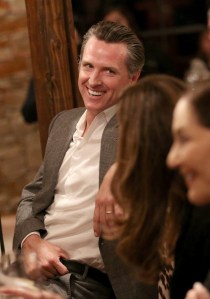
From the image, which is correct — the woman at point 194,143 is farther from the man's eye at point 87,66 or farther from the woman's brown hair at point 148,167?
the man's eye at point 87,66

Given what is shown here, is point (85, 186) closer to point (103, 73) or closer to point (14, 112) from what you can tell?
point (103, 73)

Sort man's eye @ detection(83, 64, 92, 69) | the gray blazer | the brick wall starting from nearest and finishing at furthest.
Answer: the gray blazer → man's eye @ detection(83, 64, 92, 69) → the brick wall

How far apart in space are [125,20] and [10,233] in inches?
71.8

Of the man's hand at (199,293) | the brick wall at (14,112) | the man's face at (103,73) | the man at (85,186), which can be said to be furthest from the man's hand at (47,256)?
the brick wall at (14,112)

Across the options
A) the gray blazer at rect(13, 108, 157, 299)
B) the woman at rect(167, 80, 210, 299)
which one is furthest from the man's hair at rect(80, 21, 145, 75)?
the woman at rect(167, 80, 210, 299)

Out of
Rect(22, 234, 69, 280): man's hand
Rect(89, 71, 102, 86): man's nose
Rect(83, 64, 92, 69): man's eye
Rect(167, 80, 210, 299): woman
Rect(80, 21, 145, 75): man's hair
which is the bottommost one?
Rect(22, 234, 69, 280): man's hand

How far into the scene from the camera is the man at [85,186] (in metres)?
2.54

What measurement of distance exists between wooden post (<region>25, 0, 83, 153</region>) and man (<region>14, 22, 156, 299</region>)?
13.2 inches

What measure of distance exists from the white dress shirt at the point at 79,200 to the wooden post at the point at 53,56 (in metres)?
0.47

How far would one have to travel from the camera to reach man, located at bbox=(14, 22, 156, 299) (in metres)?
2.54

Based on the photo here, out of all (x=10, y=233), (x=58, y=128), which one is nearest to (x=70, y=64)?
(x=58, y=128)

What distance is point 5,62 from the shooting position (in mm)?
5879

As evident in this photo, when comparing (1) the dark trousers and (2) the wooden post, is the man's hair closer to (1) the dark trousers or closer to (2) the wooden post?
(2) the wooden post

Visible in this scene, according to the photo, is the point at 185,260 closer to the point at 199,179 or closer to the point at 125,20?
the point at 199,179
